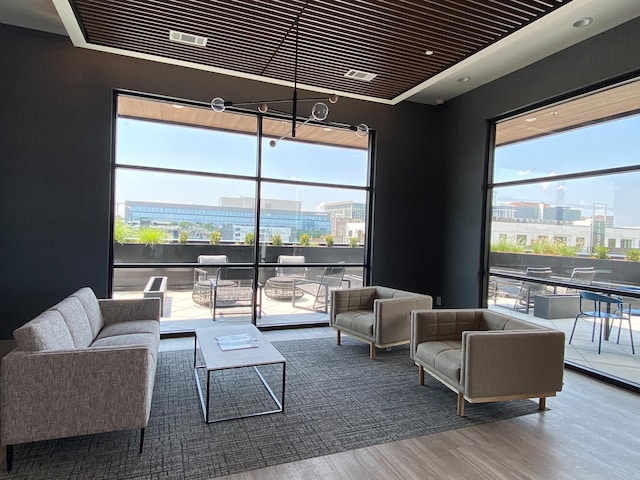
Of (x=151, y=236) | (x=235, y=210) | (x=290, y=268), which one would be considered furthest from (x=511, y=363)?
(x=151, y=236)

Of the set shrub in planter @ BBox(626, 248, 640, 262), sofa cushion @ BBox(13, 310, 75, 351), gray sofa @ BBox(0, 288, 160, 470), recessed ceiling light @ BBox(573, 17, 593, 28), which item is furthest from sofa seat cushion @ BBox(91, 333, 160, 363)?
recessed ceiling light @ BBox(573, 17, 593, 28)

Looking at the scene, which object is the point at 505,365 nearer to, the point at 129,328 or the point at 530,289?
the point at 530,289

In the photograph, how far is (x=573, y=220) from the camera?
4.42 m

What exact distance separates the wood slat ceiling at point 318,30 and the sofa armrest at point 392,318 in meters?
2.84

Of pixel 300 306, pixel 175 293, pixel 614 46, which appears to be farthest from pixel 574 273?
pixel 175 293

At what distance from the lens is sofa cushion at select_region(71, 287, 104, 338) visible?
3.53m

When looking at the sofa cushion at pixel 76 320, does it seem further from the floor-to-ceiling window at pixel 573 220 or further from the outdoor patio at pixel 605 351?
the floor-to-ceiling window at pixel 573 220

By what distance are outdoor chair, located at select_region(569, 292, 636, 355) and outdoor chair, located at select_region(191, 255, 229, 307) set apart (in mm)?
4539

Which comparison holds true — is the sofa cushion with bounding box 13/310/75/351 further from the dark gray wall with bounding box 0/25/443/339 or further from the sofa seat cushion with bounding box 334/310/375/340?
the sofa seat cushion with bounding box 334/310/375/340

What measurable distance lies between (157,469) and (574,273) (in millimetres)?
4624

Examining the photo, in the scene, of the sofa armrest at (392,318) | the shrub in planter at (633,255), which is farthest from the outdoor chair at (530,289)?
the sofa armrest at (392,318)

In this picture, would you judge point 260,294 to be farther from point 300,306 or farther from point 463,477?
point 463,477

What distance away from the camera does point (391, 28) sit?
3.71 metres

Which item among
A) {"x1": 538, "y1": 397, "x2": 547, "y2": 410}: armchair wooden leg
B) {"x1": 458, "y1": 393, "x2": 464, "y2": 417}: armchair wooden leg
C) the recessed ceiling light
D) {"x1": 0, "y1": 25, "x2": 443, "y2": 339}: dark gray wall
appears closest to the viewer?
{"x1": 458, "y1": 393, "x2": 464, "y2": 417}: armchair wooden leg
